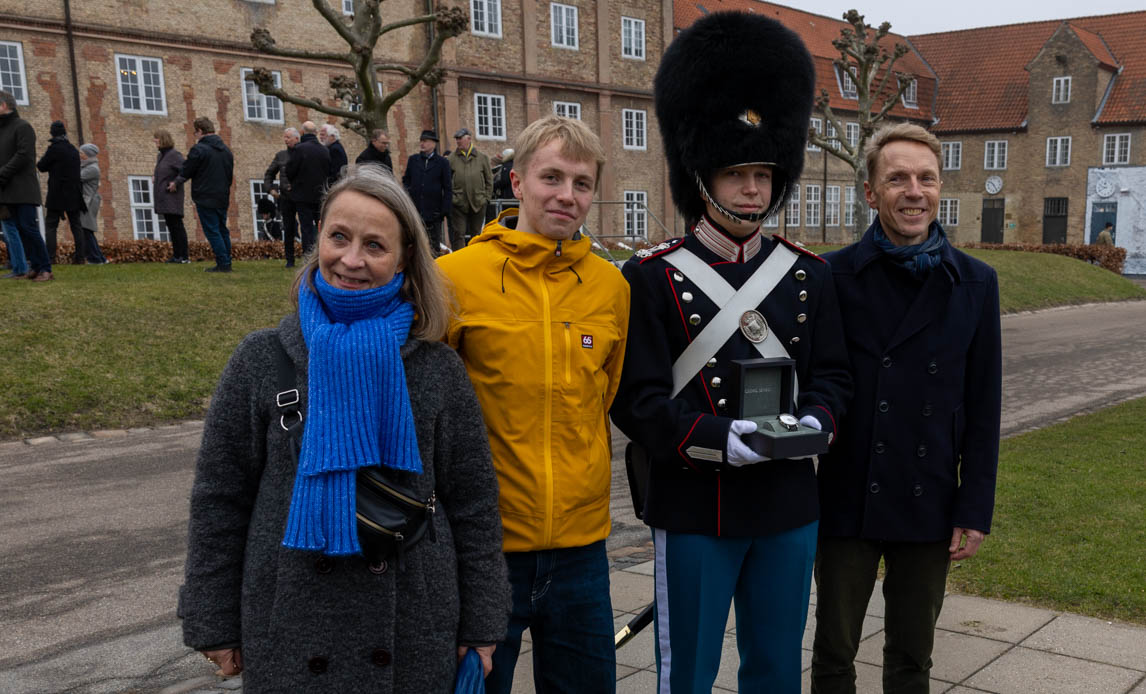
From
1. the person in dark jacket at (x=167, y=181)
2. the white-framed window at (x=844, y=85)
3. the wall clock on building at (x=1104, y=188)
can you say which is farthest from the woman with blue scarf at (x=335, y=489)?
the wall clock on building at (x=1104, y=188)

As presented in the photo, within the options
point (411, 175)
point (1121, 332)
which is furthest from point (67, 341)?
point (1121, 332)

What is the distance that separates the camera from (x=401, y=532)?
2395 millimetres

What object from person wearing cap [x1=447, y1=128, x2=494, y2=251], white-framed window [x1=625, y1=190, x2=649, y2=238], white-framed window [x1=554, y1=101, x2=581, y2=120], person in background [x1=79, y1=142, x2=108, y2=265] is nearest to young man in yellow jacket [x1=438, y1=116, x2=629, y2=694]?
person wearing cap [x1=447, y1=128, x2=494, y2=251]

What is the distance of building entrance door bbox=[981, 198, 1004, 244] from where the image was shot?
5406cm

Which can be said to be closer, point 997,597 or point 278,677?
point 278,677

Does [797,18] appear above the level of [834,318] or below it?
above

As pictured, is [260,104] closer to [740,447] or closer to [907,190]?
[907,190]

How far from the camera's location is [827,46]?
→ 5191 cm

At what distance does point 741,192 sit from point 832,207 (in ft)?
160

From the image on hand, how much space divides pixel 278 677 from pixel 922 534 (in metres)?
2.19

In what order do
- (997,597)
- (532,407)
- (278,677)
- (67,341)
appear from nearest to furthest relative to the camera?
(278,677)
(532,407)
(997,597)
(67,341)

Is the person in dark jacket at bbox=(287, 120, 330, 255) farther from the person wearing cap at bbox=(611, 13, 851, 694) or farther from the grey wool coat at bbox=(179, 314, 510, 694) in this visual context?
the grey wool coat at bbox=(179, 314, 510, 694)

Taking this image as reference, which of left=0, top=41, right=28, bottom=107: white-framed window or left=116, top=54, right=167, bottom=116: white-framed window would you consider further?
left=116, top=54, right=167, bottom=116: white-framed window

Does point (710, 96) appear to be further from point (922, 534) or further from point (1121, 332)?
point (1121, 332)
